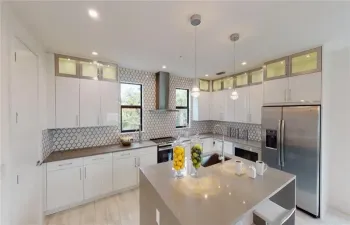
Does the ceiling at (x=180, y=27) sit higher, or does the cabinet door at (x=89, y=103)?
the ceiling at (x=180, y=27)

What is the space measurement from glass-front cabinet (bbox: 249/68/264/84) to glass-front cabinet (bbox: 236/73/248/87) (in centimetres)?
14

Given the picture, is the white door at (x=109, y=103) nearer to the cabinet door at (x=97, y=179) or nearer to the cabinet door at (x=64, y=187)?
the cabinet door at (x=97, y=179)

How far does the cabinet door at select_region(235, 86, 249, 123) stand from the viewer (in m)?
3.90

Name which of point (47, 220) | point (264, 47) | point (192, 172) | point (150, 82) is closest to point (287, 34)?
point (264, 47)

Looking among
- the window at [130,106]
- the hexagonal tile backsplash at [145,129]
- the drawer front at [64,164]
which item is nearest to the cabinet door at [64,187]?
the drawer front at [64,164]

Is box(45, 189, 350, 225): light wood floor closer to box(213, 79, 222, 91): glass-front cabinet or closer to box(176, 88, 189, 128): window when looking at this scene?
box(176, 88, 189, 128): window

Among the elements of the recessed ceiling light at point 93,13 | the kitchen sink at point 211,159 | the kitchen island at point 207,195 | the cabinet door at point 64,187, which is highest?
the recessed ceiling light at point 93,13

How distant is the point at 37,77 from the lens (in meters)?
2.35

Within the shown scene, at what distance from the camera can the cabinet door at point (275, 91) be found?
117 inches

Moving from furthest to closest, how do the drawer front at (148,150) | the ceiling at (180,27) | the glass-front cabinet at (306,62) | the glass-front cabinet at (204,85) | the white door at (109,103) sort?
the glass-front cabinet at (204,85), the drawer front at (148,150), the white door at (109,103), the glass-front cabinet at (306,62), the ceiling at (180,27)

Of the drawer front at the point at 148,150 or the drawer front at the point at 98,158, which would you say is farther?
the drawer front at the point at 148,150

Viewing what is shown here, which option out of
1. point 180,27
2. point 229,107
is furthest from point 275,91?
point 180,27

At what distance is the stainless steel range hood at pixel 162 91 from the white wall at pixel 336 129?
126 inches

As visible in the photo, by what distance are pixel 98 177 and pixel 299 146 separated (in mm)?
3781
